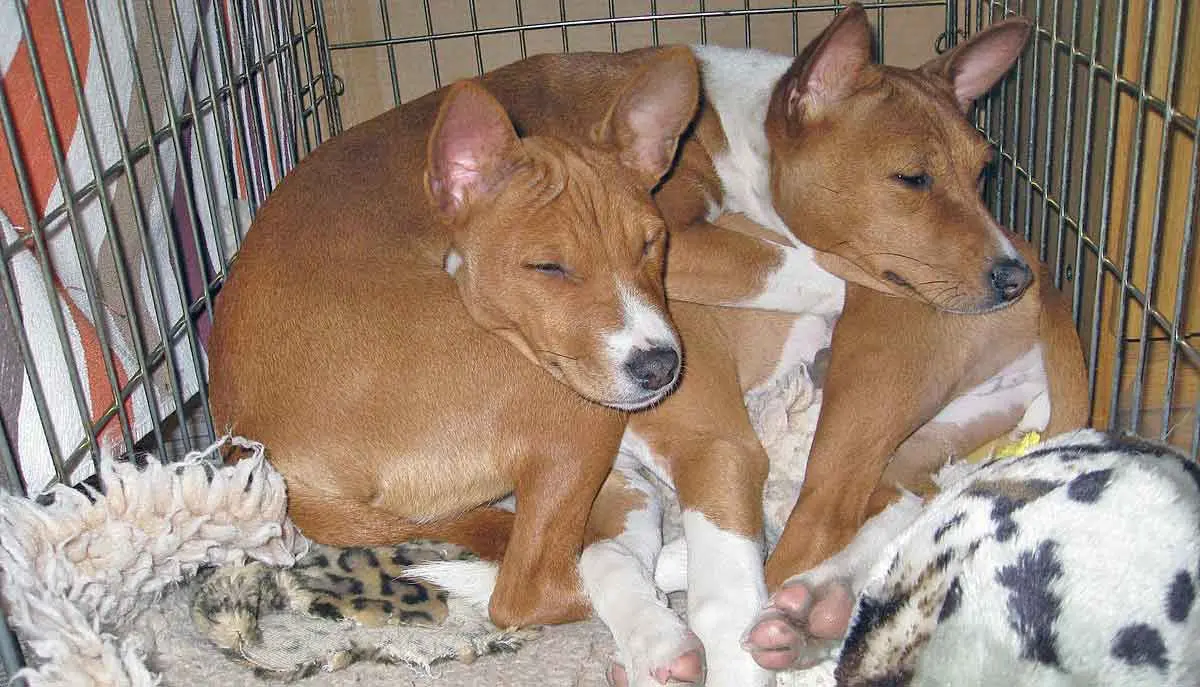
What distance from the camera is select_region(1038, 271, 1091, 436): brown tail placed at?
2289mm

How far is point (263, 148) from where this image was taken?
2.87m

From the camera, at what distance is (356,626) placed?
2.05 m

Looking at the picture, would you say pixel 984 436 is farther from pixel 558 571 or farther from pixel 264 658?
pixel 264 658

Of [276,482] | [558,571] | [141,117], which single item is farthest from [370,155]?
[558,571]

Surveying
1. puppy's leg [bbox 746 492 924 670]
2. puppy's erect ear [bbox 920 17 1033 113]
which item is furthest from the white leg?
puppy's erect ear [bbox 920 17 1033 113]

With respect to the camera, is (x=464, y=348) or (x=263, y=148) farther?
(x=263, y=148)

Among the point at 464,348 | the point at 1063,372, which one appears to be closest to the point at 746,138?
the point at 1063,372

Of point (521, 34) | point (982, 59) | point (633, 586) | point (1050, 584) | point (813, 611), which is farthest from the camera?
point (521, 34)

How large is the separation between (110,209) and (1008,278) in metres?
1.86

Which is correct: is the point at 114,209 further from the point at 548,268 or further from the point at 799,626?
the point at 799,626

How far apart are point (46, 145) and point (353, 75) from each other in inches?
66.7

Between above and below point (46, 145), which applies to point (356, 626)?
below

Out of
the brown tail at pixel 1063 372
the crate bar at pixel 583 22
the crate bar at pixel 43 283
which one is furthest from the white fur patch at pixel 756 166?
the crate bar at pixel 43 283

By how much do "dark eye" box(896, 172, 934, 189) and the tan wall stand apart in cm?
107
